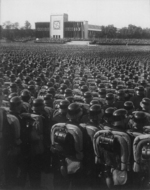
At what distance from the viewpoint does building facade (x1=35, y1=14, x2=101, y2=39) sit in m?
67.9

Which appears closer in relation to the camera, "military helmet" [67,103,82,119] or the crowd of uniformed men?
the crowd of uniformed men

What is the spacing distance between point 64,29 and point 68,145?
6883 centimetres

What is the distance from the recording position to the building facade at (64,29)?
6794 centimetres

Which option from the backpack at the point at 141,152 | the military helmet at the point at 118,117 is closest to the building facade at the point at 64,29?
the military helmet at the point at 118,117

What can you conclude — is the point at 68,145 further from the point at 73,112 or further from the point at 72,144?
the point at 73,112

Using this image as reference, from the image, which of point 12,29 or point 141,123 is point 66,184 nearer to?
point 141,123

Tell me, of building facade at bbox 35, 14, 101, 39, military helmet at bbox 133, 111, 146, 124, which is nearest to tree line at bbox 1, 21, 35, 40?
building facade at bbox 35, 14, 101, 39

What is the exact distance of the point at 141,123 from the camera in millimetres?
4547

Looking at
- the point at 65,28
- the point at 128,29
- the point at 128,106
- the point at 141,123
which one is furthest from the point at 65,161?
the point at 65,28

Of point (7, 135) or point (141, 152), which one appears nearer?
point (141, 152)

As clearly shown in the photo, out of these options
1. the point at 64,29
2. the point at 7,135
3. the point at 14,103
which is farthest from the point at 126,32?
the point at 7,135

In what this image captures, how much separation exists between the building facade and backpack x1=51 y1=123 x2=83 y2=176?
211 ft

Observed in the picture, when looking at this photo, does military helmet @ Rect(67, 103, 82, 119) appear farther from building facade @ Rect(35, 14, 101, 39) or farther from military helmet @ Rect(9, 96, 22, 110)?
building facade @ Rect(35, 14, 101, 39)

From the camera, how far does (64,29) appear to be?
70.8 meters
